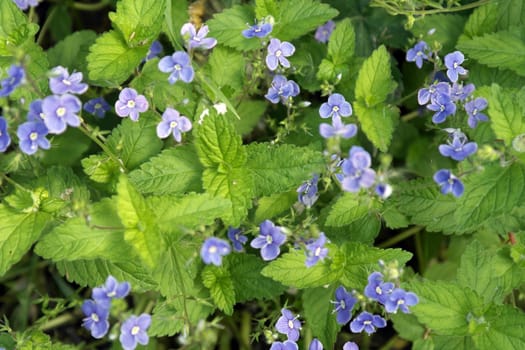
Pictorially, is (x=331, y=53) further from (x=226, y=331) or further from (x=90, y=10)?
(x=90, y=10)

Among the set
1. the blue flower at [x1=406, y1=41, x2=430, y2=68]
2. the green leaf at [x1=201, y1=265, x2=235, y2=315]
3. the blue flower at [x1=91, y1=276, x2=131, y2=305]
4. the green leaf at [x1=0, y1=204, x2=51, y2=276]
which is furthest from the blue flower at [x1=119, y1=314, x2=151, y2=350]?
the blue flower at [x1=406, y1=41, x2=430, y2=68]

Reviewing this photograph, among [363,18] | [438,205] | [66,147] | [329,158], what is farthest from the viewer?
[363,18]

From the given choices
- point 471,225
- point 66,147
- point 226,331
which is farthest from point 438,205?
point 66,147

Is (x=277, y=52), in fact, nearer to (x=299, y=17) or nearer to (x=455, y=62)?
(x=299, y=17)

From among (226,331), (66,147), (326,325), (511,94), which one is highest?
(511,94)

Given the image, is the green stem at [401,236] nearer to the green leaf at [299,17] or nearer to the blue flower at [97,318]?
the green leaf at [299,17]

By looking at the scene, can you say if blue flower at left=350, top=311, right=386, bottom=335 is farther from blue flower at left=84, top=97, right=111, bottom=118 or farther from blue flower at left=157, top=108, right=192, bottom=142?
blue flower at left=84, top=97, right=111, bottom=118
